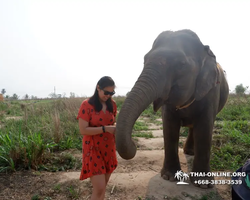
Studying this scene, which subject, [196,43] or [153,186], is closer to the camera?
[196,43]

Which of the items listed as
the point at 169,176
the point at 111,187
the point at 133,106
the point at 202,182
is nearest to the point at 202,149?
the point at 202,182

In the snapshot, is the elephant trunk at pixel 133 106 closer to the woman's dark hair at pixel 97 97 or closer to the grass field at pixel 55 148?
the woman's dark hair at pixel 97 97

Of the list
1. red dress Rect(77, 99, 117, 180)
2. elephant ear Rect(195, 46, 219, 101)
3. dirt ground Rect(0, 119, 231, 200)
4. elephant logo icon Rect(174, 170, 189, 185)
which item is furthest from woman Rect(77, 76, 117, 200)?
elephant logo icon Rect(174, 170, 189, 185)

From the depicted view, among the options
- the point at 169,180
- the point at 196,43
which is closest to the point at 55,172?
the point at 169,180

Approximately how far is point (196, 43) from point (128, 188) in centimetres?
225

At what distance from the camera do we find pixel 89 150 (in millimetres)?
2291

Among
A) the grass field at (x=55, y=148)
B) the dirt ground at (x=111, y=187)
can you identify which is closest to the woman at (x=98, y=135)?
the dirt ground at (x=111, y=187)

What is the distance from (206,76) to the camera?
9.21 feet

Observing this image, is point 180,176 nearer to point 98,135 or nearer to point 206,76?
point 206,76

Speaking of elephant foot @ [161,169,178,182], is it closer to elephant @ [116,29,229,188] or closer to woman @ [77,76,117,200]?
elephant @ [116,29,229,188]

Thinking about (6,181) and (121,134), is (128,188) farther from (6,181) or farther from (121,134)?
(6,181)

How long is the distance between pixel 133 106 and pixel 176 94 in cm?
72

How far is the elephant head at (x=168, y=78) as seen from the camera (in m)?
2.04

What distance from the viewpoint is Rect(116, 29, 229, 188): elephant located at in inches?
84.4
